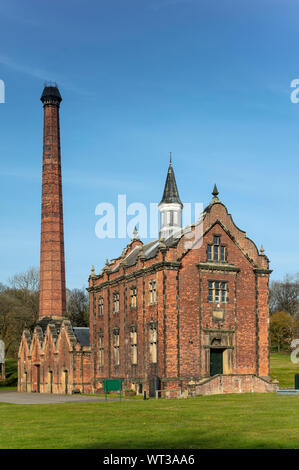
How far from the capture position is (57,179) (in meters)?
76.1

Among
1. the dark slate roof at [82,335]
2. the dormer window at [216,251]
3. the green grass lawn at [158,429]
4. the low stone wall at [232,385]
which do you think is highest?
the dormer window at [216,251]

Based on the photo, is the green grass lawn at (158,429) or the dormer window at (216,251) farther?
the dormer window at (216,251)

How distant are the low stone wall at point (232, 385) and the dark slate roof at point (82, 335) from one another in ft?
74.5

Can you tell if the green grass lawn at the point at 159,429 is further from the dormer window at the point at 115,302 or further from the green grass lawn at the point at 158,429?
the dormer window at the point at 115,302

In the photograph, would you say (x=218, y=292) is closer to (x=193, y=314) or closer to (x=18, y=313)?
(x=193, y=314)

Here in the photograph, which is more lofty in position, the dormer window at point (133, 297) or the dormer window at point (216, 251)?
the dormer window at point (216, 251)

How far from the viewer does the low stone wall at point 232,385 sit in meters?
38.3

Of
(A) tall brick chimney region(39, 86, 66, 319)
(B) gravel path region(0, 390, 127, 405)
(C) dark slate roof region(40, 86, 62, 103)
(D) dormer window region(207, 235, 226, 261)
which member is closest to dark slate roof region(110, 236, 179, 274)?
(D) dormer window region(207, 235, 226, 261)

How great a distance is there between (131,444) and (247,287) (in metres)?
30.7

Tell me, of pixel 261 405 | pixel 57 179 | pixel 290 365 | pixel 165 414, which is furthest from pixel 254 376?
pixel 57 179

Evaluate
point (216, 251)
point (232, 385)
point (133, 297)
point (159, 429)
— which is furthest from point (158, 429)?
point (133, 297)

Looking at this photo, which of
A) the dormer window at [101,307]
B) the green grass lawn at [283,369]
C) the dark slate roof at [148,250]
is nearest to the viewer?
the dark slate roof at [148,250]

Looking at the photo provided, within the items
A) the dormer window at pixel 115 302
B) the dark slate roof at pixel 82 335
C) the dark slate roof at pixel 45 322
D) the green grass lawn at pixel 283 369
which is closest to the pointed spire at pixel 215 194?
the dormer window at pixel 115 302
